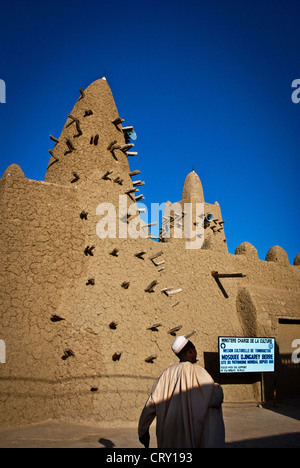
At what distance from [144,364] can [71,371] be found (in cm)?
158

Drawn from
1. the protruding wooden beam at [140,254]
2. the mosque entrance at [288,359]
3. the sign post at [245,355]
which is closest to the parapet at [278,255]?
the mosque entrance at [288,359]

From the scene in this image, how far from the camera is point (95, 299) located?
7.44m

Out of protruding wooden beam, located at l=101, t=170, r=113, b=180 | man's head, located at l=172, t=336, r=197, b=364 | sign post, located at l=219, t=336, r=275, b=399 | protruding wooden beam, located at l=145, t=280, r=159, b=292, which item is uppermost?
protruding wooden beam, located at l=101, t=170, r=113, b=180

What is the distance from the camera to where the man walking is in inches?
107

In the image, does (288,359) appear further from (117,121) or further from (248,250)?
(117,121)

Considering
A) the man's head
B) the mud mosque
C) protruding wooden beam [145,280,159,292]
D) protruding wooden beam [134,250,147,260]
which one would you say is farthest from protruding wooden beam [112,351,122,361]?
the man's head

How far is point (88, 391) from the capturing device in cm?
655

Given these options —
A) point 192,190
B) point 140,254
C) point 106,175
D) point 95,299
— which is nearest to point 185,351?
point 95,299

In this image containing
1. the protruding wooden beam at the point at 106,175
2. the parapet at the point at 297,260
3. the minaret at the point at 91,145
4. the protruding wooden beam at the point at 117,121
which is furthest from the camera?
the parapet at the point at 297,260

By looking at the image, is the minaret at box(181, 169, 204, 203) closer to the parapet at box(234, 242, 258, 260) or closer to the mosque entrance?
the parapet at box(234, 242, 258, 260)

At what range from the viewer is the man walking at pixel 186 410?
2.71 meters

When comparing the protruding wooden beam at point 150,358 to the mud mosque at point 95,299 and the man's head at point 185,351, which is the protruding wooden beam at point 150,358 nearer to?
the mud mosque at point 95,299

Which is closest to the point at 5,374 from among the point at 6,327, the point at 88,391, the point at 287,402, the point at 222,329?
the point at 6,327

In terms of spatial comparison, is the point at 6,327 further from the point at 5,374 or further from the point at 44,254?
the point at 44,254
